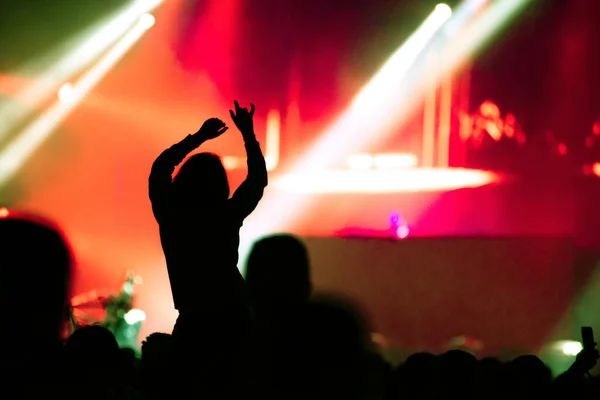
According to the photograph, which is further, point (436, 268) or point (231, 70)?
point (231, 70)

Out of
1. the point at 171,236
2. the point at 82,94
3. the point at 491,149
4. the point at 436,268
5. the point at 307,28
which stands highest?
the point at 307,28

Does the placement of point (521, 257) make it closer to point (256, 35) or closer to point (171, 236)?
point (256, 35)

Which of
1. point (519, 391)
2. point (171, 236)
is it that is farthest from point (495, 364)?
point (171, 236)

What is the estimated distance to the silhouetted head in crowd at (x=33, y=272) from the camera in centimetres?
118

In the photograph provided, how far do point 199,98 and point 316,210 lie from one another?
5.62 feet

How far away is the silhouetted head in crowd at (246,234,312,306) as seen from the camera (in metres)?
1.71

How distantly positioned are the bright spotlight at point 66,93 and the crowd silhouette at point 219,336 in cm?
592

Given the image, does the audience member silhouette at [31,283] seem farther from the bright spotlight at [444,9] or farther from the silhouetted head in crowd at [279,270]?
the bright spotlight at [444,9]

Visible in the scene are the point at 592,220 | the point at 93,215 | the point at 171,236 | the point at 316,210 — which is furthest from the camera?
the point at 93,215

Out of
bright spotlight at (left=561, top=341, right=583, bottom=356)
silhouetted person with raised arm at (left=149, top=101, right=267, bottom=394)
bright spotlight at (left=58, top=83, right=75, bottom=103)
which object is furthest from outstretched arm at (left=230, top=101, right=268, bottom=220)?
bright spotlight at (left=58, top=83, right=75, bottom=103)

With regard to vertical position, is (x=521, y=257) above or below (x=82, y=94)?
below

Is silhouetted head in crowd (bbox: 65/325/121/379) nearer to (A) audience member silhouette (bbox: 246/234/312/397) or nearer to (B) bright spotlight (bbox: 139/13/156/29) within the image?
(A) audience member silhouette (bbox: 246/234/312/397)

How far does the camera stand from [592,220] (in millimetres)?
7039

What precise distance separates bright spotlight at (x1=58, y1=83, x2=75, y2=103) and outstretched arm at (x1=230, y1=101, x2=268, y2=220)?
591 centimetres
